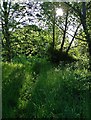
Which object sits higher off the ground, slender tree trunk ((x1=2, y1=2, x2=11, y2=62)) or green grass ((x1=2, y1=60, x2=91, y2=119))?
slender tree trunk ((x1=2, y1=2, x2=11, y2=62))

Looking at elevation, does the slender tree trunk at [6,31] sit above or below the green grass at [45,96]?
above

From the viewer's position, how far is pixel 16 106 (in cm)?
481

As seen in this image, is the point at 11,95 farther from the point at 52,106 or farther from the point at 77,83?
the point at 77,83

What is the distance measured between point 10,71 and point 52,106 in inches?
71.2

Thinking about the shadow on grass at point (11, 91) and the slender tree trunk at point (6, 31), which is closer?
the shadow on grass at point (11, 91)

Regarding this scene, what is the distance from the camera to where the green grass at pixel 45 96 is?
15.0 ft

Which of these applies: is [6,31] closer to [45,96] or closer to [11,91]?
[11,91]

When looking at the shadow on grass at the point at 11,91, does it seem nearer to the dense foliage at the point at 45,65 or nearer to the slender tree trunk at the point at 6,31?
the dense foliage at the point at 45,65

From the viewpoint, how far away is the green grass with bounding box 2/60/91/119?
4562 mm

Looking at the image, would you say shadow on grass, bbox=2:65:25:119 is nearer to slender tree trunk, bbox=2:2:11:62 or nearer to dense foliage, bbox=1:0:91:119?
dense foliage, bbox=1:0:91:119

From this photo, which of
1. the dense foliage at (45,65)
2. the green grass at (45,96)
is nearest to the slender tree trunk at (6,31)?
the dense foliage at (45,65)

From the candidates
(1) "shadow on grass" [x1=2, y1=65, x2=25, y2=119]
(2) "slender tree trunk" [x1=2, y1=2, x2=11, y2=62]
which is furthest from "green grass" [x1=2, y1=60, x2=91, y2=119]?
(2) "slender tree trunk" [x1=2, y1=2, x2=11, y2=62]

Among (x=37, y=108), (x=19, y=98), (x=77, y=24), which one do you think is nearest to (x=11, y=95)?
(x=19, y=98)

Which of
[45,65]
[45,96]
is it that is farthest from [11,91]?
[45,65]
